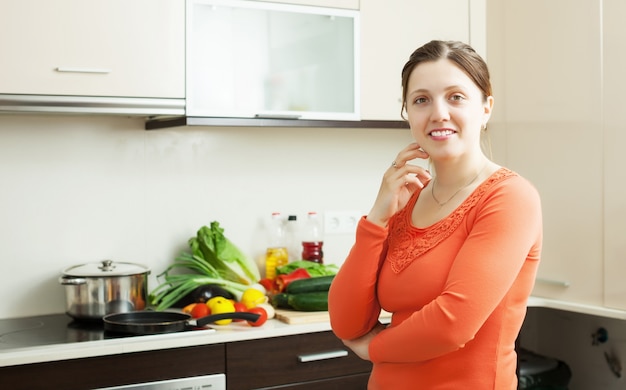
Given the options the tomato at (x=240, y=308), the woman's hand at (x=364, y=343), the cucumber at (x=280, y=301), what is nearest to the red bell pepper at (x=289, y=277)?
the cucumber at (x=280, y=301)

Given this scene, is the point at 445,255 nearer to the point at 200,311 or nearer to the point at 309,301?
the point at 309,301

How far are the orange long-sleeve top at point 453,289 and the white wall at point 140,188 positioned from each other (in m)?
1.50

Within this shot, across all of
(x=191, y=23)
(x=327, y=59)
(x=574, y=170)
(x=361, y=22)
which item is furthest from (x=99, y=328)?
A: (x=574, y=170)

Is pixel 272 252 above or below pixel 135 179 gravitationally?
below

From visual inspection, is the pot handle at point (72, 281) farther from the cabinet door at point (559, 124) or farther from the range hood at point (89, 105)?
the cabinet door at point (559, 124)

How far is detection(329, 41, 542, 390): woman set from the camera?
57.9 inches

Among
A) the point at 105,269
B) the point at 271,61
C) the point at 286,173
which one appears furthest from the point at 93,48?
the point at 286,173

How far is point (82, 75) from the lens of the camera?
254 cm

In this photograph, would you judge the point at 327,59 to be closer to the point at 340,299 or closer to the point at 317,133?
the point at 317,133

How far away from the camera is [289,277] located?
2977mm

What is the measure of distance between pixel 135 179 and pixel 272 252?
2.02 feet

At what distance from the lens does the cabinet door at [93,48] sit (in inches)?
97.0

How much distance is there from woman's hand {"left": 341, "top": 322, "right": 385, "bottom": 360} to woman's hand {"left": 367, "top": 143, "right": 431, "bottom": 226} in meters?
0.24

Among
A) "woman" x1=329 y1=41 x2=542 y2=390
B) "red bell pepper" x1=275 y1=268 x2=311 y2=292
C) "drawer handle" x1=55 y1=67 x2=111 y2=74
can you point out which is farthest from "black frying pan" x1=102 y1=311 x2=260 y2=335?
"woman" x1=329 y1=41 x2=542 y2=390
